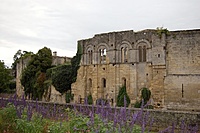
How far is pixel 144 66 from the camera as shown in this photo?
2259 cm

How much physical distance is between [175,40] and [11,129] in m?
16.8

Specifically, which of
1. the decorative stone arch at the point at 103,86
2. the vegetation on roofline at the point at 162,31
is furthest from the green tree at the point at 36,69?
the vegetation on roofline at the point at 162,31

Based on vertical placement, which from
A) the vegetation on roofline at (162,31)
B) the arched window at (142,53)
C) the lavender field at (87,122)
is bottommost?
the lavender field at (87,122)

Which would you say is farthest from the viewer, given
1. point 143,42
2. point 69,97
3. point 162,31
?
point 69,97

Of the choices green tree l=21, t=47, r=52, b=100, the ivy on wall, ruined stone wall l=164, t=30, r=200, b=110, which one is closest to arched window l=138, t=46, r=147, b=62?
ruined stone wall l=164, t=30, r=200, b=110

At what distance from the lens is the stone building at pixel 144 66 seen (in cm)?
2034

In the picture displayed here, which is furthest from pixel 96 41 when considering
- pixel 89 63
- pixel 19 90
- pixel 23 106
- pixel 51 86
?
pixel 19 90

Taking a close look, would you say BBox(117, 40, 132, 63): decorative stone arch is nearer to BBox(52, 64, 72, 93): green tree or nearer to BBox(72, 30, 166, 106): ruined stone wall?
BBox(72, 30, 166, 106): ruined stone wall

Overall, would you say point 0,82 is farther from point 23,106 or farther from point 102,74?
point 23,106

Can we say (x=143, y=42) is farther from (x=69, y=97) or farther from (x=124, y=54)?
(x=69, y=97)

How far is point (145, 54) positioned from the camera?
23.1 m

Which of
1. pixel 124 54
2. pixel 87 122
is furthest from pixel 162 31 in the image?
pixel 87 122

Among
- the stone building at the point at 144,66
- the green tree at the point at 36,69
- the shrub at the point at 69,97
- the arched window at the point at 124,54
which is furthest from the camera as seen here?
the green tree at the point at 36,69

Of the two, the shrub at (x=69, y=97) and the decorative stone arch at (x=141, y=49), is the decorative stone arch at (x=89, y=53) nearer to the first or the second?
the shrub at (x=69, y=97)
